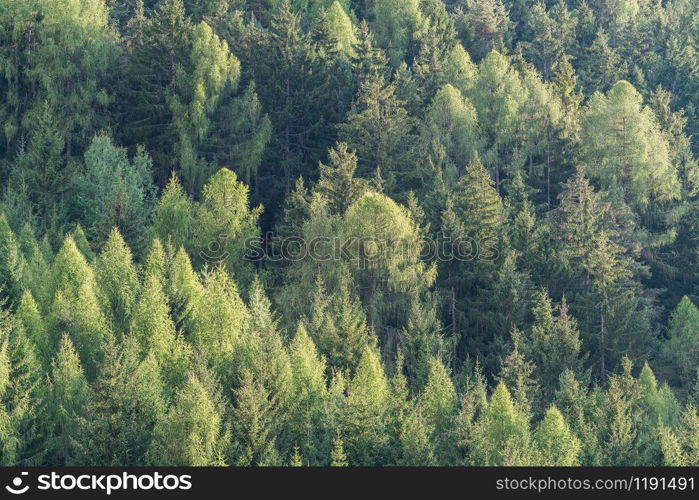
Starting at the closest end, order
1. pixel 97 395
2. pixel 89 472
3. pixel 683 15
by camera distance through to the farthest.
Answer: pixel 89 472 → pixel 97 395 → pixel 683 15

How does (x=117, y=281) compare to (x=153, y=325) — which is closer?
(x=153, y=325)

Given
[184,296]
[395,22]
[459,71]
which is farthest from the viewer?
[395,22]

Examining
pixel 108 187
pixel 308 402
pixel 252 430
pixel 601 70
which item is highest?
pixel 601 70

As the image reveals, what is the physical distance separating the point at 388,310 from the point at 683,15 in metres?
57.0

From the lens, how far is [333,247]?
82000 mm

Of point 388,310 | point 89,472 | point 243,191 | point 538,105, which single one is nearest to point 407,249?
point 388,310

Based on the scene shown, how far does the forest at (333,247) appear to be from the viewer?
6638cm

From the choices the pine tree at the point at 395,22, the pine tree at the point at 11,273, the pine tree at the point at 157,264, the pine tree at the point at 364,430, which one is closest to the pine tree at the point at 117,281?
the pine tree at the point at 157,264

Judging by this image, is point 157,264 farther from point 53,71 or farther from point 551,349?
point 551,349

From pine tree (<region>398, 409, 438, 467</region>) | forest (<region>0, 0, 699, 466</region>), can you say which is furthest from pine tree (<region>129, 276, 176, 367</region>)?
pine tree (<region>398, 409, 438, 467</region>)

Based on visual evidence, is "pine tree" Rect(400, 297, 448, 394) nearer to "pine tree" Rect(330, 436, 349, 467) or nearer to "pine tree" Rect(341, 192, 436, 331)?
"pine tree" Rect(341, 192, 436, 331)

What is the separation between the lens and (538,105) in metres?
99.0

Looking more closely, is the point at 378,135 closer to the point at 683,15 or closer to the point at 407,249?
the point at 407,249

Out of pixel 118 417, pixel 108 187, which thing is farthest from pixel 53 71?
pixel 118 417
